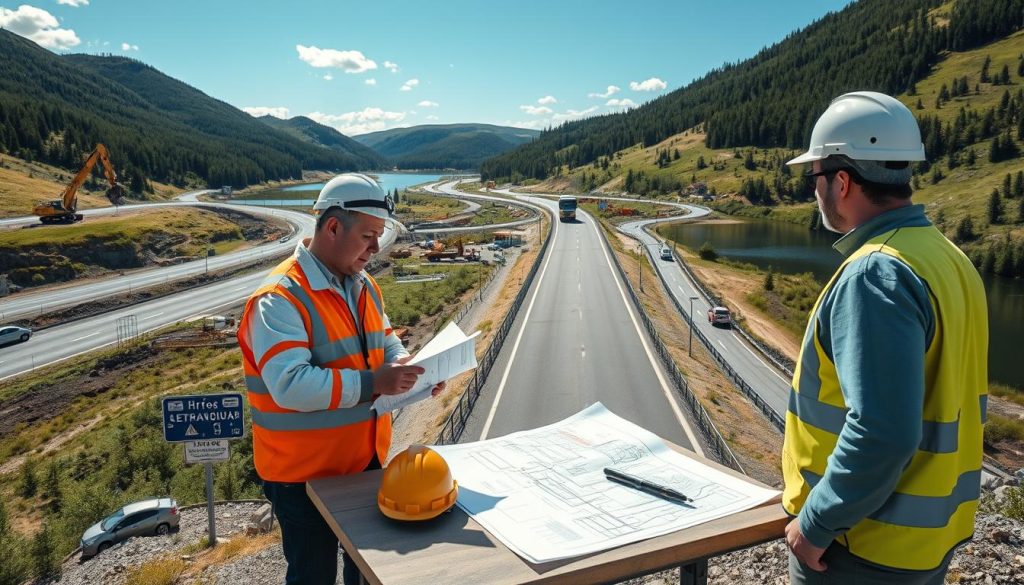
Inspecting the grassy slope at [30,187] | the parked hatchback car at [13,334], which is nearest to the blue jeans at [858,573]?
the parked hatchback car at [13,334]

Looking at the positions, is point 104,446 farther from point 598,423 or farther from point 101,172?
point 101,172

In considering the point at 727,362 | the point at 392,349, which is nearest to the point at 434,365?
the point at 392,349

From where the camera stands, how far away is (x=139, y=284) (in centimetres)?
5550

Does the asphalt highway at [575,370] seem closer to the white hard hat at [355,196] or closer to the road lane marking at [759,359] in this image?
the road lane marking at [759,359]

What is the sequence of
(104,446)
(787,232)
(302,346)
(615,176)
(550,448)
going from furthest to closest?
(615,176)
(787,232)
(104,446)
(550,448)
(302,346)

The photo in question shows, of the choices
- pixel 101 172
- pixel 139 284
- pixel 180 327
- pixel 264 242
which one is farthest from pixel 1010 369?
pixel 101 172

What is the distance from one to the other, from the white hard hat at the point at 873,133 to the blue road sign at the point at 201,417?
8.73 m

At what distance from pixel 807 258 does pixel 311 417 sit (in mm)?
88346

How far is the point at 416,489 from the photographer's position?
262cm

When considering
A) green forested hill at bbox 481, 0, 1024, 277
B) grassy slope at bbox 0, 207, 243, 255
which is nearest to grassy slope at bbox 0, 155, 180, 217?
grassy slope at bbox 0, 207, 243, 255

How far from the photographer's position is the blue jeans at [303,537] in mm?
3270

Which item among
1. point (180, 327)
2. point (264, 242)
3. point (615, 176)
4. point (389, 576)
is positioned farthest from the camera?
point (615, 176)

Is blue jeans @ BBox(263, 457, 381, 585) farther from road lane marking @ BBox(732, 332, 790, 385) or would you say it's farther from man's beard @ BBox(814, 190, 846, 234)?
road lane marking @ BBox(732, 332, 790, 385)

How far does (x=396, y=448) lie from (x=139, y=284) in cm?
4884
